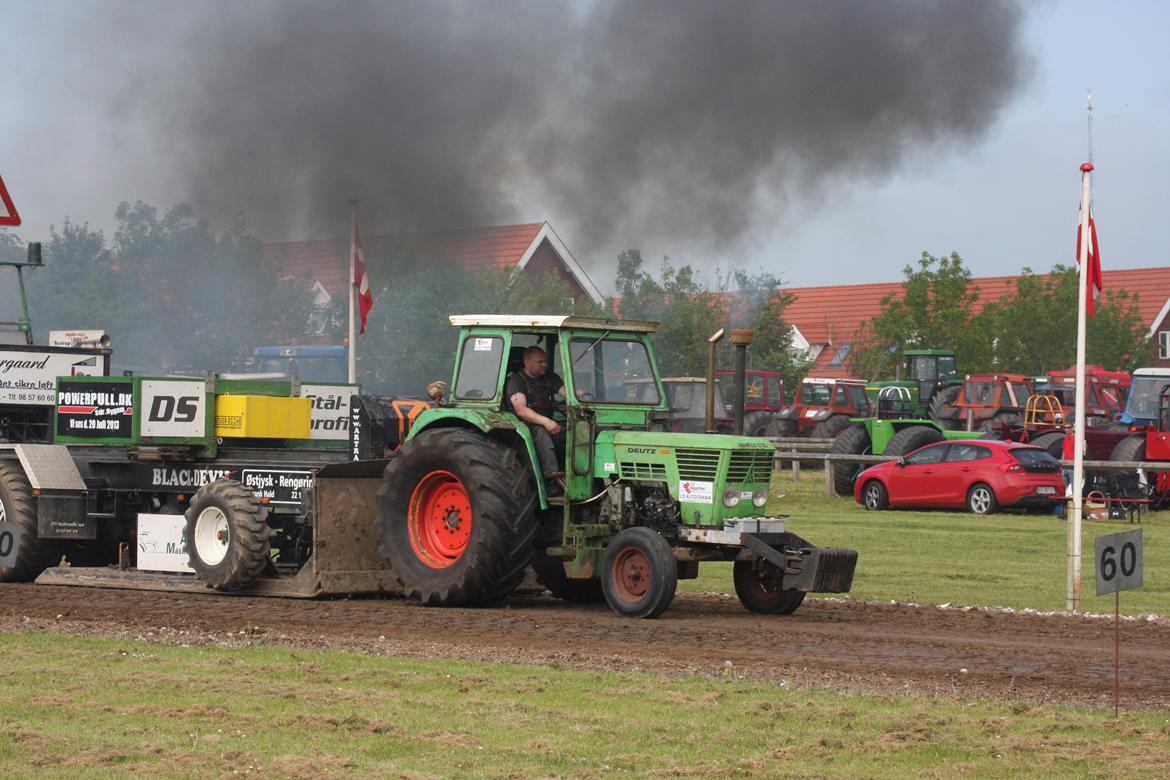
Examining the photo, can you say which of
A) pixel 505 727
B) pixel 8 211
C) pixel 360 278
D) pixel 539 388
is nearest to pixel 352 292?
pixel 360 278

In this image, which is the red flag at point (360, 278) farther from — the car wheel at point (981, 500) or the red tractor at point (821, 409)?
the red tractor at point (821, 409)

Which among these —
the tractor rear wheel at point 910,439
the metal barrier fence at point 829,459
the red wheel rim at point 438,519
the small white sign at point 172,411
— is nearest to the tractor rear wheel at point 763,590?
the red wheel rim at point 438,519

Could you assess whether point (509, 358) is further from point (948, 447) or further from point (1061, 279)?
point (1061, 279)

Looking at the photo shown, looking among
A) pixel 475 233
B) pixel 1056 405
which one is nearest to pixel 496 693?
pixel 475 233

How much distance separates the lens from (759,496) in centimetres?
1362

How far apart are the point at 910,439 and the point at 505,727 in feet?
85.3

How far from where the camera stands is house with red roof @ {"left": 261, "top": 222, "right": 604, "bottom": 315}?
77.6ft

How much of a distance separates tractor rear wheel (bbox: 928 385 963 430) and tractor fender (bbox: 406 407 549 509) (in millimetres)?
29013

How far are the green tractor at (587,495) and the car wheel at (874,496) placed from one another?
16258 mm

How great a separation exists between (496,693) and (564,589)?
5776 mm

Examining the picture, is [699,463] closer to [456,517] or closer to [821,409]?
[456,517]

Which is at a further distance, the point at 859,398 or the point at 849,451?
the point at 859,398

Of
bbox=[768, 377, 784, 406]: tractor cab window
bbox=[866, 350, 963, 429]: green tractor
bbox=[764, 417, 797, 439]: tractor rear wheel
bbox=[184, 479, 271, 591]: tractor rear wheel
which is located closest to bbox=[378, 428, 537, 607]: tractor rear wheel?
bbox=[184, 479, 271, 591]: tractor rear wheel

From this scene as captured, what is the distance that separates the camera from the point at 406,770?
7.51 metres
